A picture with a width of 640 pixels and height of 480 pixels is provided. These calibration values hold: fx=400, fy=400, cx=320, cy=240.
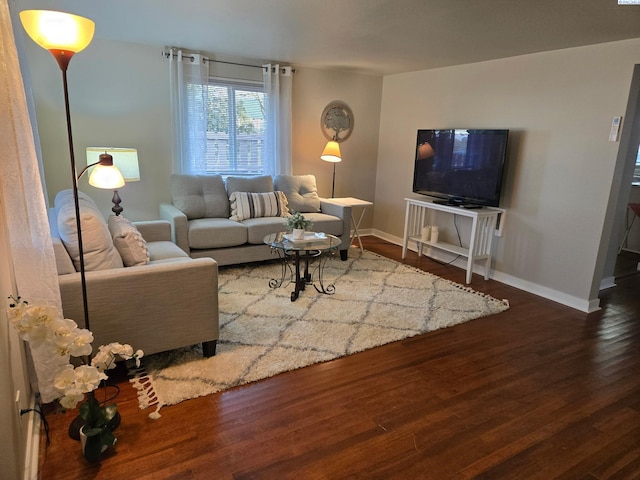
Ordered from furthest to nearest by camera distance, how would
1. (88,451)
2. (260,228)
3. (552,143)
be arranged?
(260,228) → (552,143) → (88,451)

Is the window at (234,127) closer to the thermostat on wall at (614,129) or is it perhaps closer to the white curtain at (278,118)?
the white curtain at (278,118)

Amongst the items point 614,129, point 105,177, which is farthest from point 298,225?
point 614,129

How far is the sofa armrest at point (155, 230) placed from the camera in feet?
11.3

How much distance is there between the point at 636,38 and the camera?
9.90 ft

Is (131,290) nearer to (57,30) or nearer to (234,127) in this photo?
(57,30)

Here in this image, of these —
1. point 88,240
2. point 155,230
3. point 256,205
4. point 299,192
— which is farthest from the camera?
point 299,192

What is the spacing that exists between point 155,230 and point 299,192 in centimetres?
190

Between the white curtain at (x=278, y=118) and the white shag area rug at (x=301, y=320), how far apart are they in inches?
56.2

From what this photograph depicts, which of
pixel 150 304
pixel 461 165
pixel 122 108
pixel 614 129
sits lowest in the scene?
pixel 150 304

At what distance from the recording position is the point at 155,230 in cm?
348

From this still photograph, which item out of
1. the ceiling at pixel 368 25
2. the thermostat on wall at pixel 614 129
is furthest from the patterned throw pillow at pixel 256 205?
the thermostat on wall at pixel 614 129

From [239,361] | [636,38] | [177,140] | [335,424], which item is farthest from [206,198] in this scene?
[636,38]

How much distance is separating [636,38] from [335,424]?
11.5ft

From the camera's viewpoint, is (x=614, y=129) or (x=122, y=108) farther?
(x=122, y=108)
